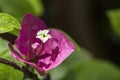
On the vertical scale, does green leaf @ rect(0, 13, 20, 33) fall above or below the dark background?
above

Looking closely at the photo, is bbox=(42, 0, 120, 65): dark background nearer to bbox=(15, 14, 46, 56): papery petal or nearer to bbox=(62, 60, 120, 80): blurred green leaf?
bbox=(62, 60, 120, 80): blurred green leaf

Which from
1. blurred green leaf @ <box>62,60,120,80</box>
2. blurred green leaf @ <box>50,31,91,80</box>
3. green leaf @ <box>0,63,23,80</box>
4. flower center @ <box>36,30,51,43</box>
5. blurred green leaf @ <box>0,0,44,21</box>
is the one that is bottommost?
blurred green leaf @ <box>62,60,120,80</box>

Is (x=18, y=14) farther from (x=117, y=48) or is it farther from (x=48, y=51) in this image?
(x=117, y=48)

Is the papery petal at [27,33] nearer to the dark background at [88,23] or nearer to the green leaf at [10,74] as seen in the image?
the green leaf at [10,74]

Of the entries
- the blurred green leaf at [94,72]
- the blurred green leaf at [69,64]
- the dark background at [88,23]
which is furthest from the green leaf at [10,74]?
the dark background at [88,23]

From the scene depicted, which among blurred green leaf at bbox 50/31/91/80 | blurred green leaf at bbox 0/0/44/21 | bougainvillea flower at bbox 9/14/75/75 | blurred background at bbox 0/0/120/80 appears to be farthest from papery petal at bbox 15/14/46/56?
blurred background at bbox 0/0/120/80

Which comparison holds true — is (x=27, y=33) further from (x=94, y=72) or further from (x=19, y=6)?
(x=94, y=72)

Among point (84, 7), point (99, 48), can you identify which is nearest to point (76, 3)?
point (84, 7)

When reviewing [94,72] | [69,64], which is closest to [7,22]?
[69,64]
